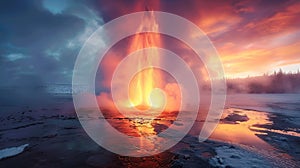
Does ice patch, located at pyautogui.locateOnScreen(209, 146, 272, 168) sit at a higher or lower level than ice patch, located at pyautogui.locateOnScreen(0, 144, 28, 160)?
lower

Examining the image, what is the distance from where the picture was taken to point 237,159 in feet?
30.1

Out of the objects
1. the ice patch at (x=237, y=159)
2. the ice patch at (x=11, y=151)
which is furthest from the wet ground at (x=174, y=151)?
the ice patch at (x=11, y=151)

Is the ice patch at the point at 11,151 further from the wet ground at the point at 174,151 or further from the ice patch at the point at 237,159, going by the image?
the ice patch at the point at 237,159

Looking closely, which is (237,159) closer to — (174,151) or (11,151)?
(174,151)

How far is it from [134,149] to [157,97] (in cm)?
3147

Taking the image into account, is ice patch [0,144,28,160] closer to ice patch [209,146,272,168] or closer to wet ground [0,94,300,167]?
wet ground [0,94,300,167]

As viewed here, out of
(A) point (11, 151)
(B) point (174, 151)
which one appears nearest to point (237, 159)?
(B) point (174, 151)

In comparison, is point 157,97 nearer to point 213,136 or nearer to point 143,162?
point 213,136

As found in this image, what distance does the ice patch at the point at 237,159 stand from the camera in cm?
851

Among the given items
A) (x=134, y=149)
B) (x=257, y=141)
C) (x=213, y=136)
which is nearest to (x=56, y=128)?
(x=134, y=149)

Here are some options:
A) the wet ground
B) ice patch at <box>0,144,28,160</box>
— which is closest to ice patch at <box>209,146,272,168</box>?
the wet ground

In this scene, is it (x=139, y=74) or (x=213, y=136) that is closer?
(x=213, y=136)

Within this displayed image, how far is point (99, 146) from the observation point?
11094mm

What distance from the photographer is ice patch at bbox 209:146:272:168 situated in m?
8.51
